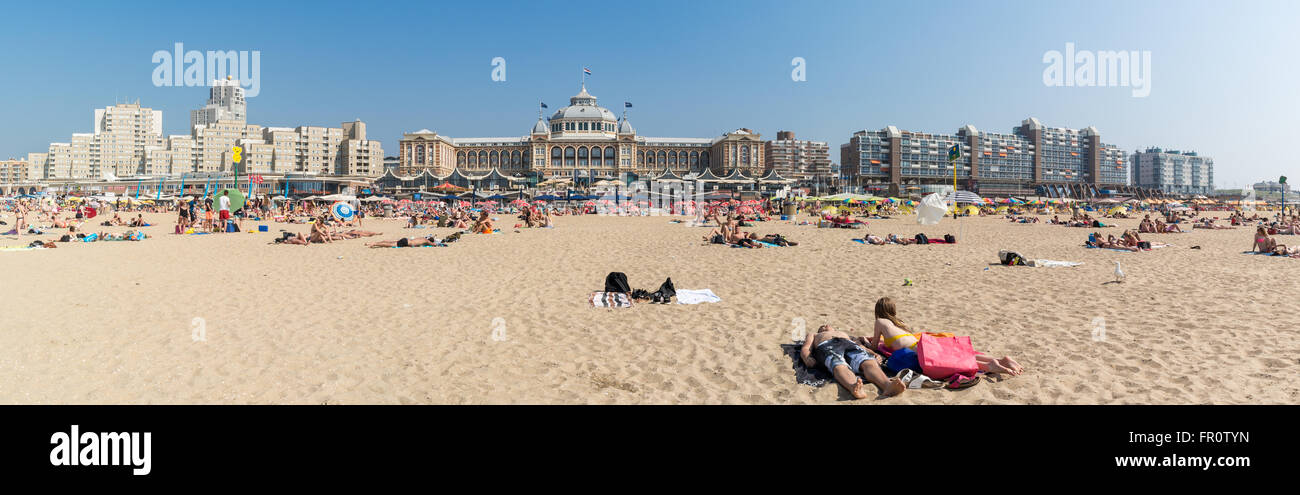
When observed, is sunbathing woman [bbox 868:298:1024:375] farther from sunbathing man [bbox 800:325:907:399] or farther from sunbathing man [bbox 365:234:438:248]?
sunbathing man [bbox 365:234:438:248]

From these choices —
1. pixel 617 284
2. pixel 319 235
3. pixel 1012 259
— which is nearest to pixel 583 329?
pixel 617 284

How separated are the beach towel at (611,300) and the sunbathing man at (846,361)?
2621mm

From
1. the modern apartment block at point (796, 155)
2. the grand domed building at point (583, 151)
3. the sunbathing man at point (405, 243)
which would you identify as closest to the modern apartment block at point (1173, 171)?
the modern apartment block at point (796, 155)

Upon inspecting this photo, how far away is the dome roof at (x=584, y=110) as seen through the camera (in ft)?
328

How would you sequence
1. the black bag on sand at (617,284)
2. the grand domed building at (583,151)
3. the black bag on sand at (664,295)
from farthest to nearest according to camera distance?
the grand domed building at (583,151), the black bag on sand at (617,284), the black bag on sand at (664,295)

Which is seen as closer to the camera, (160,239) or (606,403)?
(606,403)

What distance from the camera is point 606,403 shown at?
374 centimetres

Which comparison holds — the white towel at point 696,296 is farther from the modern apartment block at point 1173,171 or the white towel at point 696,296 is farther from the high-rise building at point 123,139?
the modern apartment block at point 1173,171

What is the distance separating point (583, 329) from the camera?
5652mm

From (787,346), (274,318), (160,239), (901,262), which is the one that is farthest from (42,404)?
(160,239)

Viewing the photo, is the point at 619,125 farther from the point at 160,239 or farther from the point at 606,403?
the point at 606,403

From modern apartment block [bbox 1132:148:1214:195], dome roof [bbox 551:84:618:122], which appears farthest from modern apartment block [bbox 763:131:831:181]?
modern apartment block [bbox 1132:148:1214:195]

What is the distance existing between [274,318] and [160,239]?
49.5ft
